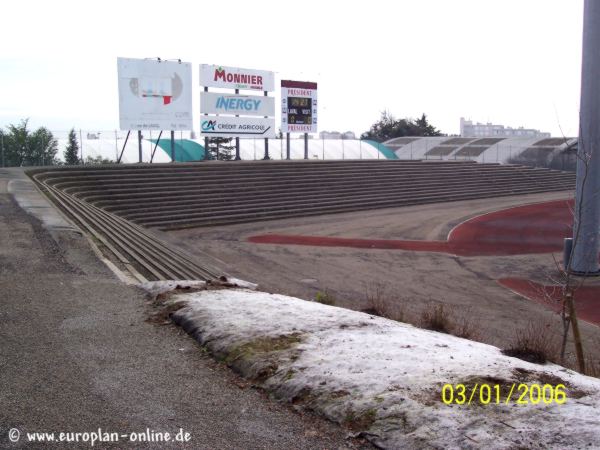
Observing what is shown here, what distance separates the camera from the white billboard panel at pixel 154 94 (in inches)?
1387

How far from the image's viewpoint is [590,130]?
1830 centimetres

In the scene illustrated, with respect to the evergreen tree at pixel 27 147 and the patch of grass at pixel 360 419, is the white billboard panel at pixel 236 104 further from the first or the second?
the patch of grass at pixel 360 419

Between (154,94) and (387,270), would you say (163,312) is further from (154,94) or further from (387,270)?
(154,94)

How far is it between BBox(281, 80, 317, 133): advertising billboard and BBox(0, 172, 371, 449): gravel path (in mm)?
36254

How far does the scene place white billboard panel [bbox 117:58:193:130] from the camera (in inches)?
1387

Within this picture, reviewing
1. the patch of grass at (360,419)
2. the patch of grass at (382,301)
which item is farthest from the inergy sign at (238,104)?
the patch of grass at (360,419)

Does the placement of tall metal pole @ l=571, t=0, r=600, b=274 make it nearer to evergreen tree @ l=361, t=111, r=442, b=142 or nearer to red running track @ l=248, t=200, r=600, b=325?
red running track @ l=248, t=200, r=600, b=325

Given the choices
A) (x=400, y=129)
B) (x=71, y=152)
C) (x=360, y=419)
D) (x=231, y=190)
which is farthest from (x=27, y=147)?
(x=400, y=129)

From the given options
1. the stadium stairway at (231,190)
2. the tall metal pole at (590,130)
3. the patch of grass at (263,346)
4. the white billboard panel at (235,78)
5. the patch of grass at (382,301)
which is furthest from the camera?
the white billboard panel at (235,78)

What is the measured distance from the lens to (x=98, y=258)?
1111cm

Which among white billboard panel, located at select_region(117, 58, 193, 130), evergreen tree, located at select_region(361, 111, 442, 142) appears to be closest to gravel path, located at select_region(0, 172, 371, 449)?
white billboard panel, located at select_region(117, 58, 193, 130)

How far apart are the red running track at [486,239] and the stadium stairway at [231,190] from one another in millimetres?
5715

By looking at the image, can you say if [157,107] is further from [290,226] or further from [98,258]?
[98,258]

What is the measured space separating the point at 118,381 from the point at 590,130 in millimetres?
17167
